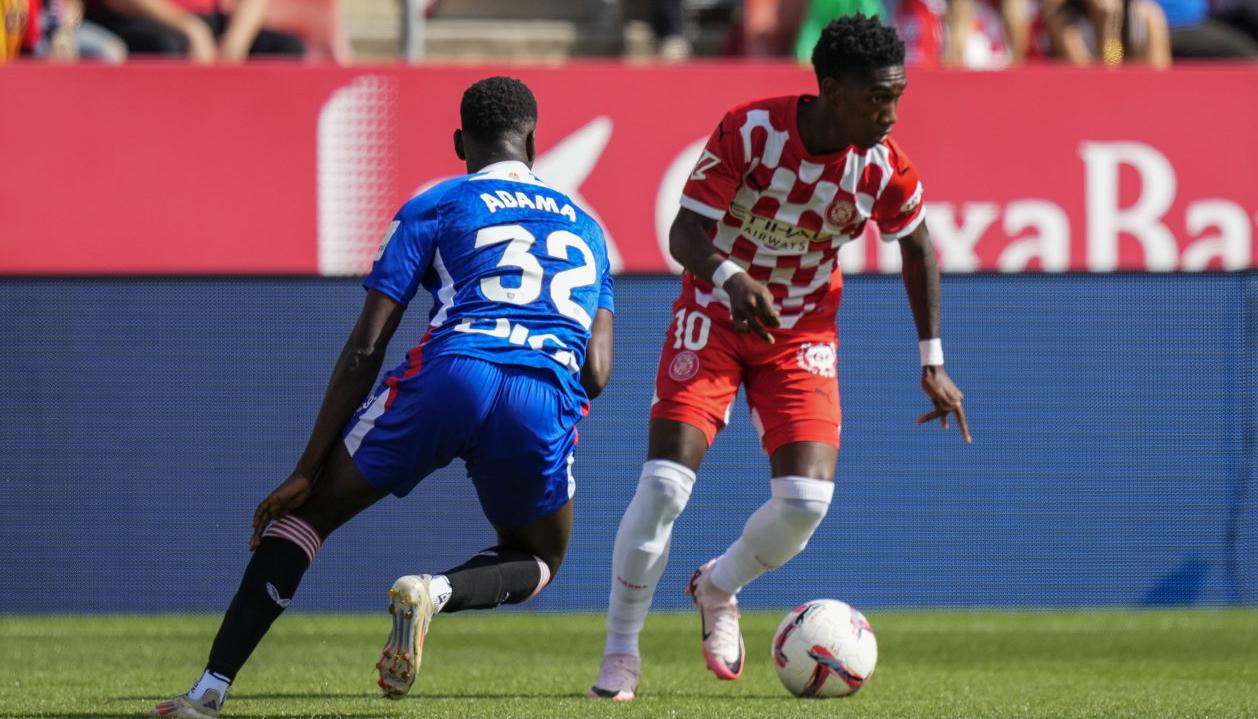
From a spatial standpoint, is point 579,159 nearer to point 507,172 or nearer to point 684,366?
point 684,366

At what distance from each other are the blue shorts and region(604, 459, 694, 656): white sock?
3.80 feet

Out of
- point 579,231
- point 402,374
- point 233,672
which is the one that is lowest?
point 233,672

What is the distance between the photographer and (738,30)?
13.3 meters

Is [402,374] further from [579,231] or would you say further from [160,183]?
[160,183]

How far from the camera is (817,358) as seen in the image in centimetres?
665

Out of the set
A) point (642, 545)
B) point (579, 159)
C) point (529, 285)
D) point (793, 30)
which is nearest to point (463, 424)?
point (529, 285)

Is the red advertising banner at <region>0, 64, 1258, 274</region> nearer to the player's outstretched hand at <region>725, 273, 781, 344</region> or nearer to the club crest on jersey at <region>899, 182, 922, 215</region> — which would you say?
the club crest on jersey at <region>899, 182, 922, 215</region>

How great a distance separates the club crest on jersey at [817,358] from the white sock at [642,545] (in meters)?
0.62

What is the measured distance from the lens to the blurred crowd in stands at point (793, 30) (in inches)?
471

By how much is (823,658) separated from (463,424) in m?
1.95

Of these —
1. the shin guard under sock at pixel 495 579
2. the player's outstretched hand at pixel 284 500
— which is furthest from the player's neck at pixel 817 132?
the player's outstretched hand at pixel 284 500

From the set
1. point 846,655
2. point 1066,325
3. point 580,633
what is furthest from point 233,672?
point 1066,325

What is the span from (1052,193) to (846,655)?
5.42 metres

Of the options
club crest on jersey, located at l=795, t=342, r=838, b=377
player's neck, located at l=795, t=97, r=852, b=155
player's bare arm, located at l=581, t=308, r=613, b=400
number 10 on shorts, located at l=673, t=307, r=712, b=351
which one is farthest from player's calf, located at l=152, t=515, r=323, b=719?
player's neck, located at l=795, t=97, r=852, b=155
